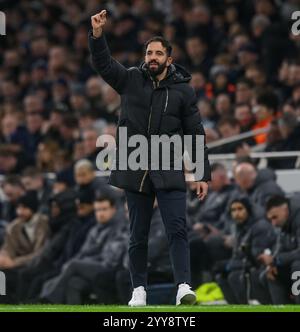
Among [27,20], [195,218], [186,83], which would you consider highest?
[27,20]

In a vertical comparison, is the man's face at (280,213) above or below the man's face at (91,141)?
below

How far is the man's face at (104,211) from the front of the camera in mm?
14820

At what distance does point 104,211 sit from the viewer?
583 inches

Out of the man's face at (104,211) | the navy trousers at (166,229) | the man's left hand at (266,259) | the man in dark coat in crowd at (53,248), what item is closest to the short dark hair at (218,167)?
the man's face at (104,211)

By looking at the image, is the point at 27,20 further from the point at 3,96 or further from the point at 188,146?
the point at 188,146

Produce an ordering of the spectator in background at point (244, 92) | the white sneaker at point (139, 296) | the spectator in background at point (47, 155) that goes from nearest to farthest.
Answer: the white sneaker at point (139, 296) < the spectator in background at point (244, 92) < the spectator in background at point (47, 155)

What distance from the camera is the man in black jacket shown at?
33.4ft

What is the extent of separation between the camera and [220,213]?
1466cm

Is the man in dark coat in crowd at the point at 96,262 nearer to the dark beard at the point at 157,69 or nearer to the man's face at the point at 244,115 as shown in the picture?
the man's face at the point at 244,115

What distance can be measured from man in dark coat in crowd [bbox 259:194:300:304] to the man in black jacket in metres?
2.73

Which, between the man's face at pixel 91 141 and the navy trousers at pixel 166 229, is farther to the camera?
the man's face at pixel 91 141

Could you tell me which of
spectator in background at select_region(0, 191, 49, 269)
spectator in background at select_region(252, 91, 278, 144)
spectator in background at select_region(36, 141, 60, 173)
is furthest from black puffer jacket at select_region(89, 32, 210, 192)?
spectator in background at select_region(36, 141, 60, 173)
